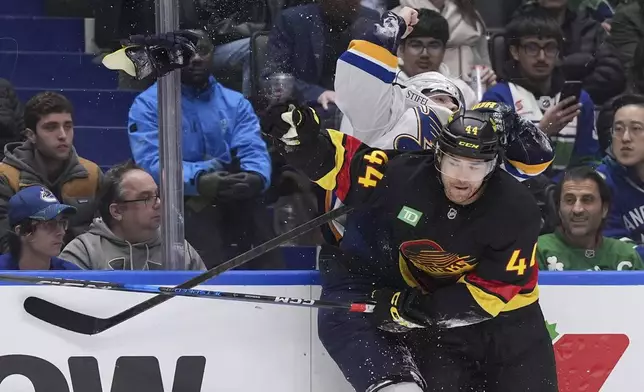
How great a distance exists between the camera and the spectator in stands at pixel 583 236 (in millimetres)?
3283

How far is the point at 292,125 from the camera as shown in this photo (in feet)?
8.77

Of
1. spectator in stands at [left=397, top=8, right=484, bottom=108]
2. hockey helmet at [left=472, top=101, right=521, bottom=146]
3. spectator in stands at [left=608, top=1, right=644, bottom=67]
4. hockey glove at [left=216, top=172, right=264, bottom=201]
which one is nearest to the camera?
hockey helmet at [left=472, top=101, right=521, bottom=146]

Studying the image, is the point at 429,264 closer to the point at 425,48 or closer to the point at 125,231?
the point at 125,231

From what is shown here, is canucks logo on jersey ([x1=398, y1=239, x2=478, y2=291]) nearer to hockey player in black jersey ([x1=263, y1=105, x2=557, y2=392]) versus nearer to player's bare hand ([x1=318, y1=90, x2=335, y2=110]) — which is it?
hockey player in black jersey ([x1=263, y1=105, x2=557, y2=392])

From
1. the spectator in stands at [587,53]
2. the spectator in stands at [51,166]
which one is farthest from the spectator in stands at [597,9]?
the spectator in stands at [51,166]

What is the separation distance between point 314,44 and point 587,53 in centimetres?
125

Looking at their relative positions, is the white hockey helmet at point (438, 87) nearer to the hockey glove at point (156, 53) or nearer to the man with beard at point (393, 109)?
the man with beard at point (393, 109)

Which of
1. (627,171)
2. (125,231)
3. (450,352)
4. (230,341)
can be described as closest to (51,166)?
(125,231)

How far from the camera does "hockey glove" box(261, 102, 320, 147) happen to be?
2.67m

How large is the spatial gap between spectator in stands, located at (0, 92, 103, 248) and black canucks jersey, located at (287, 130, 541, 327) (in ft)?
2.54

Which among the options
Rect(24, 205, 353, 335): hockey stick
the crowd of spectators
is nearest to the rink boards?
Rect(24, 205, 353, 335): hockey stick

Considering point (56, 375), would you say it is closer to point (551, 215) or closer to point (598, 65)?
point (551, 215)

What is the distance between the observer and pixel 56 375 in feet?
9.96

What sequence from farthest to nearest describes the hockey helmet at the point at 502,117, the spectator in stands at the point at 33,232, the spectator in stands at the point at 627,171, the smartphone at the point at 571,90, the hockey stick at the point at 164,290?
the smartphone at the point at 571,90
the spectator in stands at the point at 627,171
the spectator in stands at the point at 33,232
the hockey stick at the point at 164,290
the hockey helmet at the point at 502,117
